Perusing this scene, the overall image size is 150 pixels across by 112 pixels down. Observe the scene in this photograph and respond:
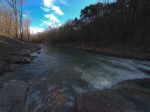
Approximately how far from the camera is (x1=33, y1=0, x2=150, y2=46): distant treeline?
29.2 meters

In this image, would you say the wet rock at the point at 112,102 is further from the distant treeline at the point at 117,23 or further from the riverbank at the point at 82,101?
the distant treeline at the point at 117,23

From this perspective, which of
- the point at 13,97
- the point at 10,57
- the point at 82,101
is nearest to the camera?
the point at 82,101

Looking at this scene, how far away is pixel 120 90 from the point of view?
668cm

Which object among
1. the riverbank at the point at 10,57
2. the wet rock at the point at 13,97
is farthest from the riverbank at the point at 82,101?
the riverbank at the point at 10,57

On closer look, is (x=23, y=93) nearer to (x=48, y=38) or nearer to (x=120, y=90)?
(x=120, y=90)

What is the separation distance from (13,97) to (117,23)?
35734 millimetres

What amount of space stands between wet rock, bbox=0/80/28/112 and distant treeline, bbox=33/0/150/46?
846 inches

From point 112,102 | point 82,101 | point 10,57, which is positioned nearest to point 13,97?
point 82,101

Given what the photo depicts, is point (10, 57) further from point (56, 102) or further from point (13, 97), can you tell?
point (56, 102)

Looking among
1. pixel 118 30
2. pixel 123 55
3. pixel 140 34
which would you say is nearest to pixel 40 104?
pixel 123 55

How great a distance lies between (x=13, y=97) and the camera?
5406 millimetres

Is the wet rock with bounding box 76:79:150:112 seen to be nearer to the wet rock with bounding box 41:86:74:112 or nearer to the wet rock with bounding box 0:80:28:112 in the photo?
the wet rock with bounding box 41:86:74:112

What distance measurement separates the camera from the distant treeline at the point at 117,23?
95.7ft

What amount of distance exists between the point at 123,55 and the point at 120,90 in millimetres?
13737
